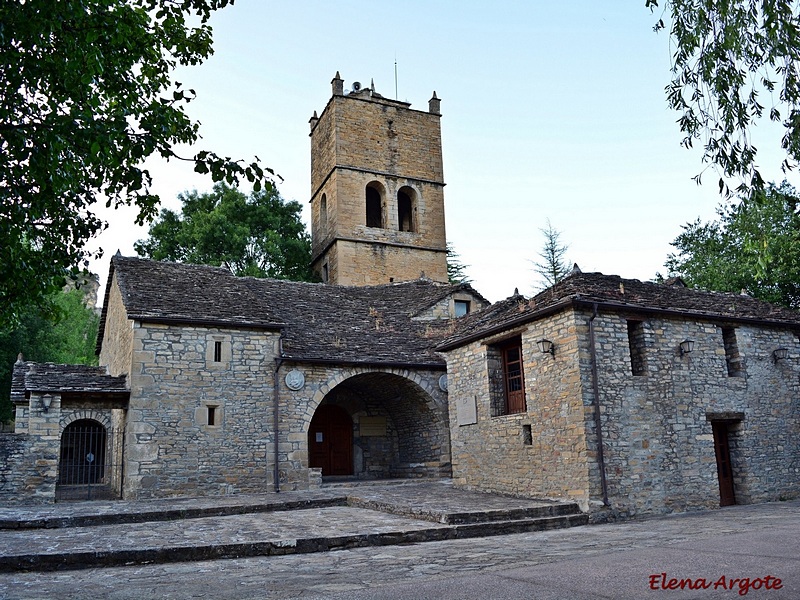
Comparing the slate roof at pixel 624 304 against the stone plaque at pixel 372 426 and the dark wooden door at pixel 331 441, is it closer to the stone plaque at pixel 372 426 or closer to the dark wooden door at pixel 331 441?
the stone plaque at pixel 372 426

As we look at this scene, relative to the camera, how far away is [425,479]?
18953 mm

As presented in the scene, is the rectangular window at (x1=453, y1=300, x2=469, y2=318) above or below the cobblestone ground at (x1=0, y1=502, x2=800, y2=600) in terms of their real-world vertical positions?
above

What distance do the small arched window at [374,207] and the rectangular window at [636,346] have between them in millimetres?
20855

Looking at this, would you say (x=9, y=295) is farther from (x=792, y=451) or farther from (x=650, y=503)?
(x=792, y=451)

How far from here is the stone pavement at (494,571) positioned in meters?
5.84

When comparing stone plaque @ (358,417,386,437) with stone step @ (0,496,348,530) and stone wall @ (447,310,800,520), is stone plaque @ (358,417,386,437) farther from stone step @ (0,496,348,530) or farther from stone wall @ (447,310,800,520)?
stone step @ (0,496,348,530)

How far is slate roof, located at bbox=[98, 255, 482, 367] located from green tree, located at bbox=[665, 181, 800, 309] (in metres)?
9.13

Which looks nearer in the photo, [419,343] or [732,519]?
[732,519]

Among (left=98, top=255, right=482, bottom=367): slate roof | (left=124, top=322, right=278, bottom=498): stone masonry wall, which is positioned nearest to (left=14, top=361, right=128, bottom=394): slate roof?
(left=124, top=322, right=278, bottom=498): stone masonry wall

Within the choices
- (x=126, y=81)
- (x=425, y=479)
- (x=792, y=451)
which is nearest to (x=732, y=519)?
(x=792, y=451)

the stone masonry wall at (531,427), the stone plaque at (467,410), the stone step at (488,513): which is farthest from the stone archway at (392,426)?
the stone step at (488,513)

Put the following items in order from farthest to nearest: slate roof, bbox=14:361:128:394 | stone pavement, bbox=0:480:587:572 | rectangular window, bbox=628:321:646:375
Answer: slate roof, bbox=14:361:128:394 < rectangular window, bbox=628:321:646:375 < stone pavement, bbox=0:480:587:572

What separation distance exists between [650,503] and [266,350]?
9.94 m

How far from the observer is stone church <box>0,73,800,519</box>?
40.3 ft
